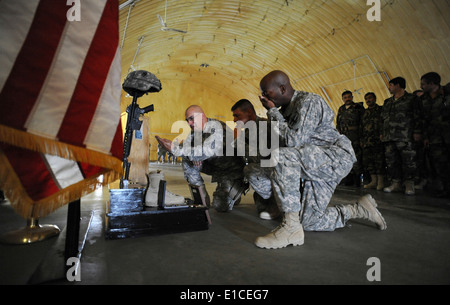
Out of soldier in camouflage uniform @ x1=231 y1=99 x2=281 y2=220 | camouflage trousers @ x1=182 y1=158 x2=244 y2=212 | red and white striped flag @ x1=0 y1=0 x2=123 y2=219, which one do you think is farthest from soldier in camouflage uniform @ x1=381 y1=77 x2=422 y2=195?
red and white striped flag @ x1=0 y1=0 x2=123 y2=219

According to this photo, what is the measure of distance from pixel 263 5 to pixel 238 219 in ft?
26.3

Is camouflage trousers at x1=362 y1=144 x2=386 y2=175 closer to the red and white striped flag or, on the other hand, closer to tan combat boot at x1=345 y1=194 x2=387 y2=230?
tan combat boot at x1=345 y1=194 x2=387 y2=230

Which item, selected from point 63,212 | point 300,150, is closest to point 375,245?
point 300,150

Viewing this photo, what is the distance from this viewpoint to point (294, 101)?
5.55 feet

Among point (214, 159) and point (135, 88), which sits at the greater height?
point (135, 88)

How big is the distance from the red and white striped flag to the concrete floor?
38 cm

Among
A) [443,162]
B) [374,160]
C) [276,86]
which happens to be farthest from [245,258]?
[374,160]

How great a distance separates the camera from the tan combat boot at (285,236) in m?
1.29

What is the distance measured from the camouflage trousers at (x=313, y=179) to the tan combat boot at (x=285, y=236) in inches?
2.5

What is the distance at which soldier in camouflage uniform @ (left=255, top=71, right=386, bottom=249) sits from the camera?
1.46m

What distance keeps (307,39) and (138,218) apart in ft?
30.7

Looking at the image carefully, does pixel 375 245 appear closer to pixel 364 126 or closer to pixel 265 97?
pixel 265 97

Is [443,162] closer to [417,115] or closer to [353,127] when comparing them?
[417,115]

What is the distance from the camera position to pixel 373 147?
4461mm
